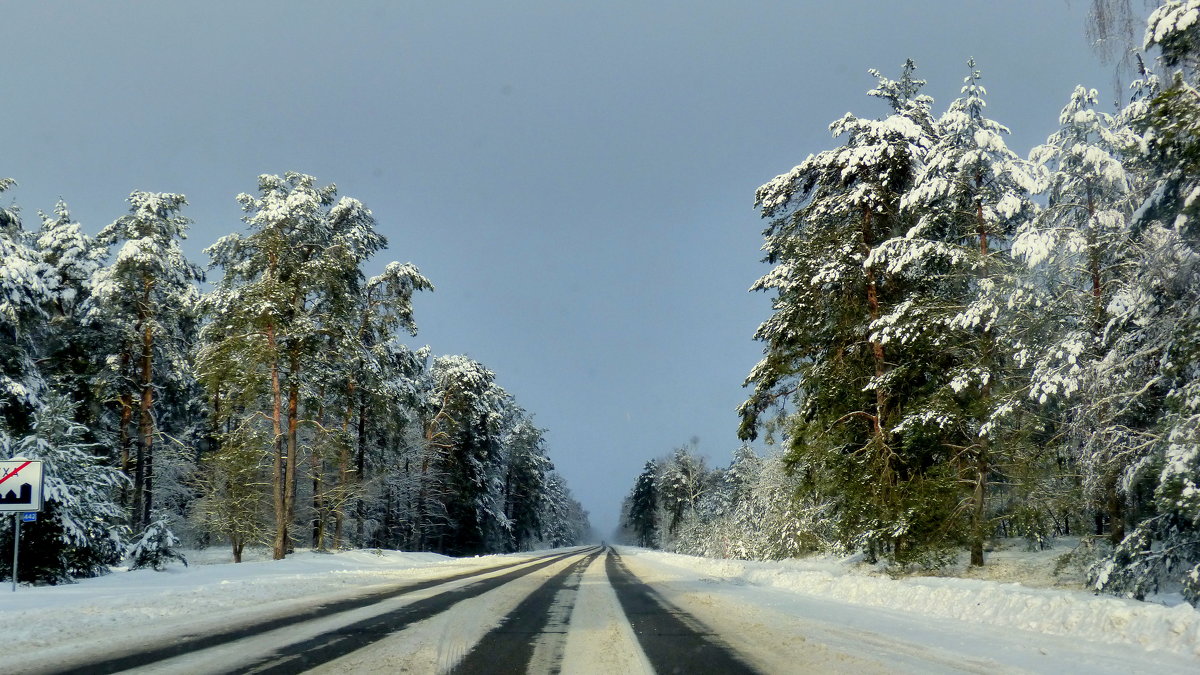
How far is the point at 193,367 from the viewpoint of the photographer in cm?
2881

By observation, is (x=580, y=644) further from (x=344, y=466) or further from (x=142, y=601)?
(x=344, y=466)

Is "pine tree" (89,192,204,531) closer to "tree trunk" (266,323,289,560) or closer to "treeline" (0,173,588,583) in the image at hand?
"treeline" (0,173,588,583)

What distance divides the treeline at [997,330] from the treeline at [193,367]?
15354mm

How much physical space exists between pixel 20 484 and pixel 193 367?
60.5 ft

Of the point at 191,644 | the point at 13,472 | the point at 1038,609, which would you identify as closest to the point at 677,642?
the point at 1038,609

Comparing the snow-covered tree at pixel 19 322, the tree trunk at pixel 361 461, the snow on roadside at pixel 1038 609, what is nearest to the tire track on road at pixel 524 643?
the snow on roadside at pixel 1038 609

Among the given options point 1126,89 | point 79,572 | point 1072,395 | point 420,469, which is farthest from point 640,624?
point 420,469

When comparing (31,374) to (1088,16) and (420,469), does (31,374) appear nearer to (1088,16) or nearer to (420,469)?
(420,469)

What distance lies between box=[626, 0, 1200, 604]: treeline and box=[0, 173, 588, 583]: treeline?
50.4 ft

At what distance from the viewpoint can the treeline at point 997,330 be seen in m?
9.74

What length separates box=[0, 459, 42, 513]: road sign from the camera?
1160 centimetres

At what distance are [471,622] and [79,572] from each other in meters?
11.1

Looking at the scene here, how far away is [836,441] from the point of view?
19328 mm

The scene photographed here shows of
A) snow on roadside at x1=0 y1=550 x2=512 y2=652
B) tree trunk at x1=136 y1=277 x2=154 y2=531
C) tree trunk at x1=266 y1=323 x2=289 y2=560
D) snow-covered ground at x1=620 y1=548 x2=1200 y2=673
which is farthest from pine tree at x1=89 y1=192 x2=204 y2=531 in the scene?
snow-covered ground at x1=620 y1=548 x2=1200 y2=673
